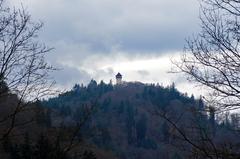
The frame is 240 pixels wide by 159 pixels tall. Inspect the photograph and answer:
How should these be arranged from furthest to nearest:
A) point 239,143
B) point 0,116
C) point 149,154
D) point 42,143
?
1. point 149,154
2. point 42,143
3. point 0,116
4. point 239,143

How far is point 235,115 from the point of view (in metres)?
9.25

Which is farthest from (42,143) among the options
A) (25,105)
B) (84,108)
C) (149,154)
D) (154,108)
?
(149,154)

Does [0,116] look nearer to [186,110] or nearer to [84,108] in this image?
[84,108]

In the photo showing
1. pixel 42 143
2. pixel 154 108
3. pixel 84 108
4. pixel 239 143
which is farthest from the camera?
pixel 42 143

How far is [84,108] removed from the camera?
11.9m

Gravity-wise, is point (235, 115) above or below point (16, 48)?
Result: below

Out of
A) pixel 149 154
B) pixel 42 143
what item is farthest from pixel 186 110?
pixel 149 154

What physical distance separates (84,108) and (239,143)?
405cm

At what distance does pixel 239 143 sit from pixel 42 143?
223 inches

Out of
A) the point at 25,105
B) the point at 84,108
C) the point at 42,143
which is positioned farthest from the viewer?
the point at 42,143

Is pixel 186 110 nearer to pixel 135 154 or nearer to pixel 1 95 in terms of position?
pixel 1 95

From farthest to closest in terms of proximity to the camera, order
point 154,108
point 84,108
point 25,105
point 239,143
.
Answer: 1. point 84,108
2. point 25,105
3. point 154,108
4. point 239,143

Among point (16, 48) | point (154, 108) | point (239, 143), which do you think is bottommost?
point (239, 143)

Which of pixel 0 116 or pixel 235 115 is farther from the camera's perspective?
pixel 0 116
